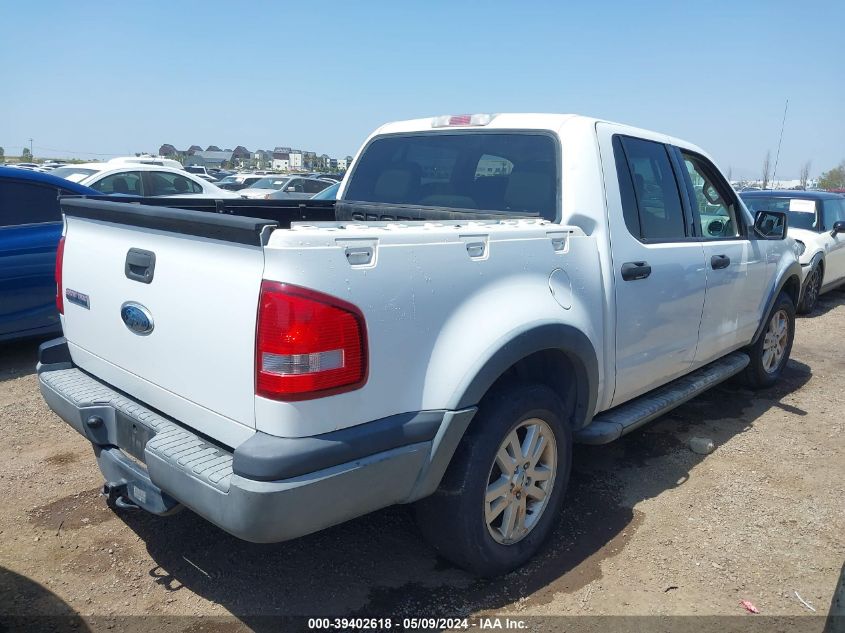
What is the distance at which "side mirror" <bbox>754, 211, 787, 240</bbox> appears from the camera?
4.87 metres

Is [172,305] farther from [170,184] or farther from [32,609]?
[170,184]

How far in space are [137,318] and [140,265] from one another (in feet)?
0.67

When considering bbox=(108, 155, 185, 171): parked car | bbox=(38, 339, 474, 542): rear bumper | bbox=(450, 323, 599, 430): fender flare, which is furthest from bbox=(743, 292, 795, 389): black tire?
bbox=(108, 155, 185, 171): parked car

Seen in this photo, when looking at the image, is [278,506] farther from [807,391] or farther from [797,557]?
[807,391]

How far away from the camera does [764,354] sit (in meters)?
5.43

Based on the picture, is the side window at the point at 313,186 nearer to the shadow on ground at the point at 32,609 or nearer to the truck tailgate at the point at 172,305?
the truck tailgate at the point at 172,305

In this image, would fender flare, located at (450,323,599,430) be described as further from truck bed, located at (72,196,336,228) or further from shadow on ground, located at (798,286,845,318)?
shadow on ground, located at (798,286,845,318)

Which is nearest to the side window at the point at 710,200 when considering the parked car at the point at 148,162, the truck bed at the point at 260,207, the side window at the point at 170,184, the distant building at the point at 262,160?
the truck bed at the point at 260,207

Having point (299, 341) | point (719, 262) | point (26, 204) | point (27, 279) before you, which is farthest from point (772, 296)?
point (26, 204)

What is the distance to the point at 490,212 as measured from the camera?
3439 millimetres

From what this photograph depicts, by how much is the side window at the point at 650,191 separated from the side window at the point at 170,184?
9.21 metres

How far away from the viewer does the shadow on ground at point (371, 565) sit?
9.07ft

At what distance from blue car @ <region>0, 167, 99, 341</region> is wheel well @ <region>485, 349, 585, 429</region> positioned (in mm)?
3980

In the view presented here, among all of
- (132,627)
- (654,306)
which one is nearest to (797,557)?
(654,306)
